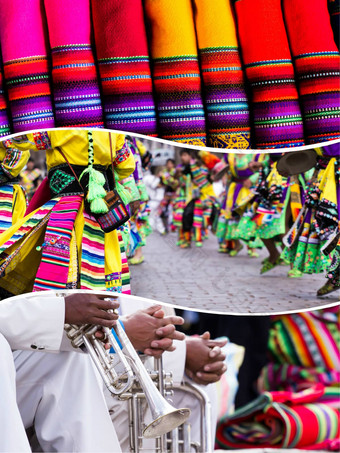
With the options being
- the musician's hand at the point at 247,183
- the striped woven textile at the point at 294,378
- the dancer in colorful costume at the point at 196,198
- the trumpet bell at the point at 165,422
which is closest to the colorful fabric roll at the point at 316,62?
the trumpet bell at the point at 165,422

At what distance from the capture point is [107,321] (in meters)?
1.84

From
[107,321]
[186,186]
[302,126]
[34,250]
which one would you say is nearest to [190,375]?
[107,321]

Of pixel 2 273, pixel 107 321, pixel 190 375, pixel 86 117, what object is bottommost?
pixel 190 375

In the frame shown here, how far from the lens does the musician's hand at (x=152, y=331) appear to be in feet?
6.53

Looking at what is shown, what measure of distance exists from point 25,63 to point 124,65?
10.3 inches

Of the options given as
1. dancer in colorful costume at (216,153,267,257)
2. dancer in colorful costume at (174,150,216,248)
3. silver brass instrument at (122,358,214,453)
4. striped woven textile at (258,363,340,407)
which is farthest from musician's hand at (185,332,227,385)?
dancer in colorful costume at (174,150,216,248)

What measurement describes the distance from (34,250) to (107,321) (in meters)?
0.29

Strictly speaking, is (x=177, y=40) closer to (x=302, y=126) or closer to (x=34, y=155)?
(x=302, y=126)

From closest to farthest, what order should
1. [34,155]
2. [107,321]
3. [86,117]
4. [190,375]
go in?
[86,117] < [107,321] < [34,155] < [190,375]

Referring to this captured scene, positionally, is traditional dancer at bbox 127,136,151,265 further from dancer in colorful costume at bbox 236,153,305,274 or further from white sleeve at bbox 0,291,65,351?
dancer in colorful costume at bbox 236,153,305,274

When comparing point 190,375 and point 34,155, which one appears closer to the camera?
point 34,155

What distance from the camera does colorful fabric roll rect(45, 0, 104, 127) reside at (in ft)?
5.47

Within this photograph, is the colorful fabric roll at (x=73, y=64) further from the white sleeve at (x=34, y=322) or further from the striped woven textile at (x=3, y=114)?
the white sleeve at (x=34, y=322)

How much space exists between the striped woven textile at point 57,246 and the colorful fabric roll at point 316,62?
692 millimetres
